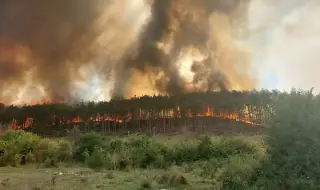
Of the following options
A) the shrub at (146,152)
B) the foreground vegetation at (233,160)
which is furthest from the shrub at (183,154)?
the shrub at (146,152)

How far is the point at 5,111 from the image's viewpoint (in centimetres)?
14425

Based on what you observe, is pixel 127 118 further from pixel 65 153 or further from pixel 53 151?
pixel 65 153

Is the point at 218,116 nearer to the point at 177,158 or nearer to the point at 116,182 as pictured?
the point at 177,158

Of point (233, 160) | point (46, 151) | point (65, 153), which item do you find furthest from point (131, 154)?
point (233, 160)

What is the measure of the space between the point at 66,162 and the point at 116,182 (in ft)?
82.1

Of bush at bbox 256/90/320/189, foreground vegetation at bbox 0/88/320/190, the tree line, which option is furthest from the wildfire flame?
bush at bbox 256/90/320/189

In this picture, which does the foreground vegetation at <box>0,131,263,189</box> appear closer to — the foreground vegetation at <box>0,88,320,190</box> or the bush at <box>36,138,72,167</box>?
the bush at <box>36,138,72,167</box>

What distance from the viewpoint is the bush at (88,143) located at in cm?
4962

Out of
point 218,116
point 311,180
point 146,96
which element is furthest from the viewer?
point 146,96

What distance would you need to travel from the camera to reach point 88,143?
5056cm

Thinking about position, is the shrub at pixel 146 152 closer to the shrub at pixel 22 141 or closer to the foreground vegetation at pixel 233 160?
the foreground vegetation at pixel 233 160

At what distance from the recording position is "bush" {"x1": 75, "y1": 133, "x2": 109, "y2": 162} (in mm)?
49625

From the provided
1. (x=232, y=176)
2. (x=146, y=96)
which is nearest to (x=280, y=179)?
(x=232, y=176)

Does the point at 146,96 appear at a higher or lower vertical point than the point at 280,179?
higher
